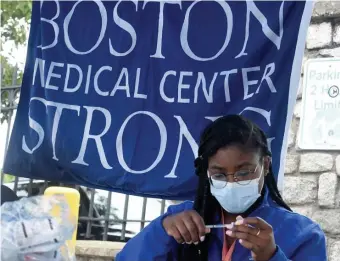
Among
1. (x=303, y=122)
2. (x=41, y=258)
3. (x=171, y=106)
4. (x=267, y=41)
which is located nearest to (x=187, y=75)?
(x=171, y=106)

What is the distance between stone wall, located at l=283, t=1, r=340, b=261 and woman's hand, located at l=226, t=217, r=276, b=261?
2354mm

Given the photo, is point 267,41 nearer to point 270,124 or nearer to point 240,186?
point 270,124

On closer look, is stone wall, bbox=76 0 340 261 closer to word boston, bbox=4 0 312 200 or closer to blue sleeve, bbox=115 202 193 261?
word boston, bbox=4 0 312 200

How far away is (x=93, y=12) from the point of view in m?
2.83

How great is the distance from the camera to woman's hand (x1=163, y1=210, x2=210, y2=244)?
209cm

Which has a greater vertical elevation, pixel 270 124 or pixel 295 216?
pixel 270 124

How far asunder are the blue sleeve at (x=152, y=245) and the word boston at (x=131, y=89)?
0.50 meters

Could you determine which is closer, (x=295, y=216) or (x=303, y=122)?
(x=295, y=216)

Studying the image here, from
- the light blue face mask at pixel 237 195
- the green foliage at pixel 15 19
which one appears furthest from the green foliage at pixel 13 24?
the light blue face mask at pixel 237 195

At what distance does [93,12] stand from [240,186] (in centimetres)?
107

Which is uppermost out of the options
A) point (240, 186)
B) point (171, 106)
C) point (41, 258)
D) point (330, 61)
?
point (330, 61)

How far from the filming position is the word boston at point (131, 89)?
274 centimetres

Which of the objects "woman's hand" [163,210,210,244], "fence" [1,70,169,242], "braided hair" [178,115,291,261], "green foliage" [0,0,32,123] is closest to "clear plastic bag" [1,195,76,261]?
"woman's hand" [163,210,210,244]

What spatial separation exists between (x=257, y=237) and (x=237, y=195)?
234 millimetres
